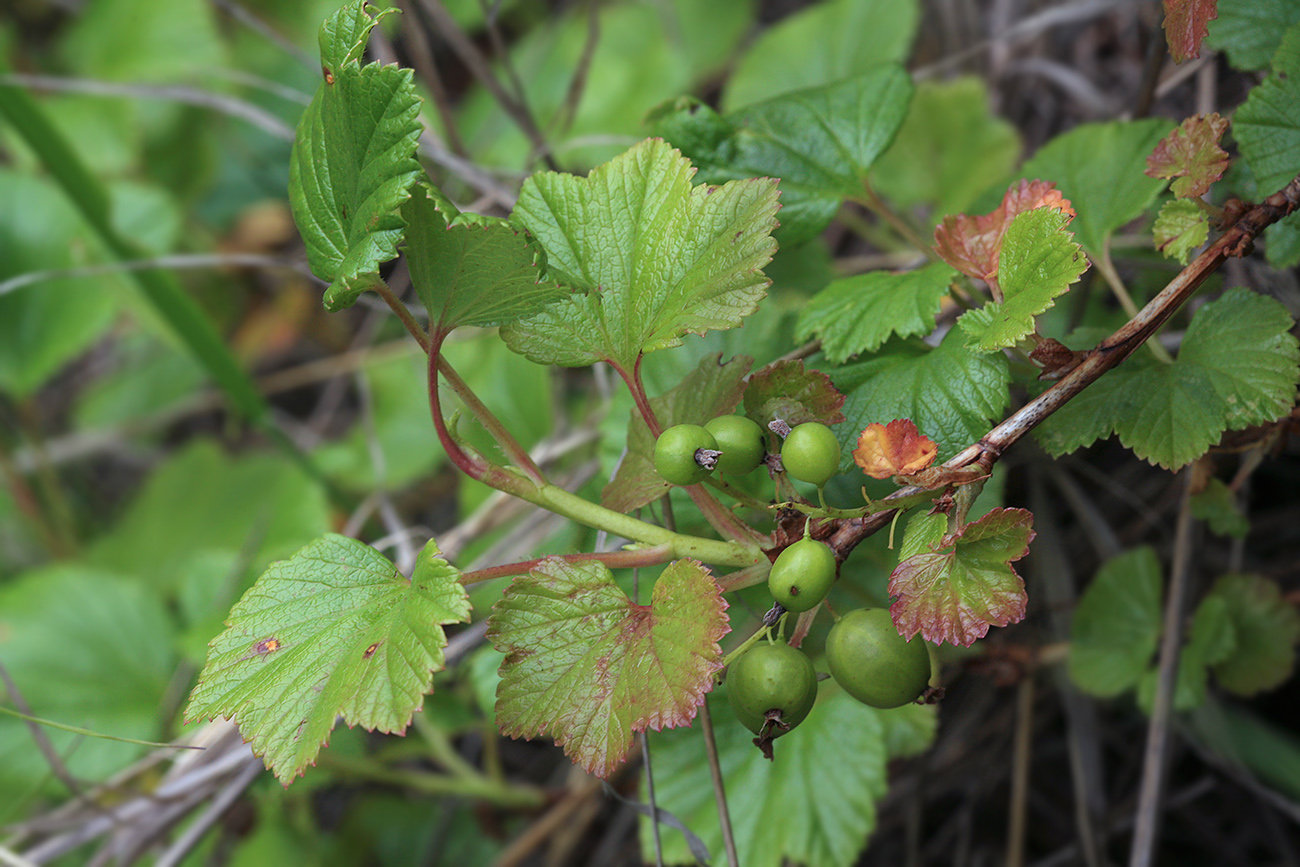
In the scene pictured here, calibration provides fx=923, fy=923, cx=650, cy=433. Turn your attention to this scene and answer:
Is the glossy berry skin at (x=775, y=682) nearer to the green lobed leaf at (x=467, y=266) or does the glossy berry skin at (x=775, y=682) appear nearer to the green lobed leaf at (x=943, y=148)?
the green lobed leaf at (x=467, y=266)

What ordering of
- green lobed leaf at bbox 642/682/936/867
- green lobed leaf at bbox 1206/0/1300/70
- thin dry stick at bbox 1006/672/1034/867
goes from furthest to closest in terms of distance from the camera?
thin dry stick at bbox 1006/672/1034/867
green lobed leaf at bbox 642/682/936/867
green lobed leaf at bbox 1206/0/1300/70

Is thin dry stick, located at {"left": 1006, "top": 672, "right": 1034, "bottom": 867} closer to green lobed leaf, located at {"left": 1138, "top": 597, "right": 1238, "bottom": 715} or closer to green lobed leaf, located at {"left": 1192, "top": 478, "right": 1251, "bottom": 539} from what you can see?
green lobed leaf, located at {"left": 1138, "top": 597, "right": 1238, "bottom": 715}

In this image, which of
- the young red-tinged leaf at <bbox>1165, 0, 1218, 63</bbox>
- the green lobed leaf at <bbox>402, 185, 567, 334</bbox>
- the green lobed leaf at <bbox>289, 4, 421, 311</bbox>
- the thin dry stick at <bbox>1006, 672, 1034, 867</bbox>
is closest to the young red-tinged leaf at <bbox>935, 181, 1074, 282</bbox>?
the young red-tinged leaf at <bbox>1165, 0, 1218, 63</bbox>

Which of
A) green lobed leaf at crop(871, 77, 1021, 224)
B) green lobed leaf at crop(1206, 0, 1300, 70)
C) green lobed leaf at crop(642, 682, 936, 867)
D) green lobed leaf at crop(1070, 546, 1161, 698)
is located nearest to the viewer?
green lobed leaf at crop(1206, 0, 1300, 70)

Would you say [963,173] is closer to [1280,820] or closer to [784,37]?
[784,37]

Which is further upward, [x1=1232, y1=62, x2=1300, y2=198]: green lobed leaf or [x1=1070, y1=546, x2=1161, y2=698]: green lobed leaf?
[x1=1232, y1=62, x2=1300, y2=198]: green lobed leaf

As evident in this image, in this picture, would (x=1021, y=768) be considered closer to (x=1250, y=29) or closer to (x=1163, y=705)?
(x=1163, y=705)

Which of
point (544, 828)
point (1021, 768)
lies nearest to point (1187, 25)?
point (1021, 768)
